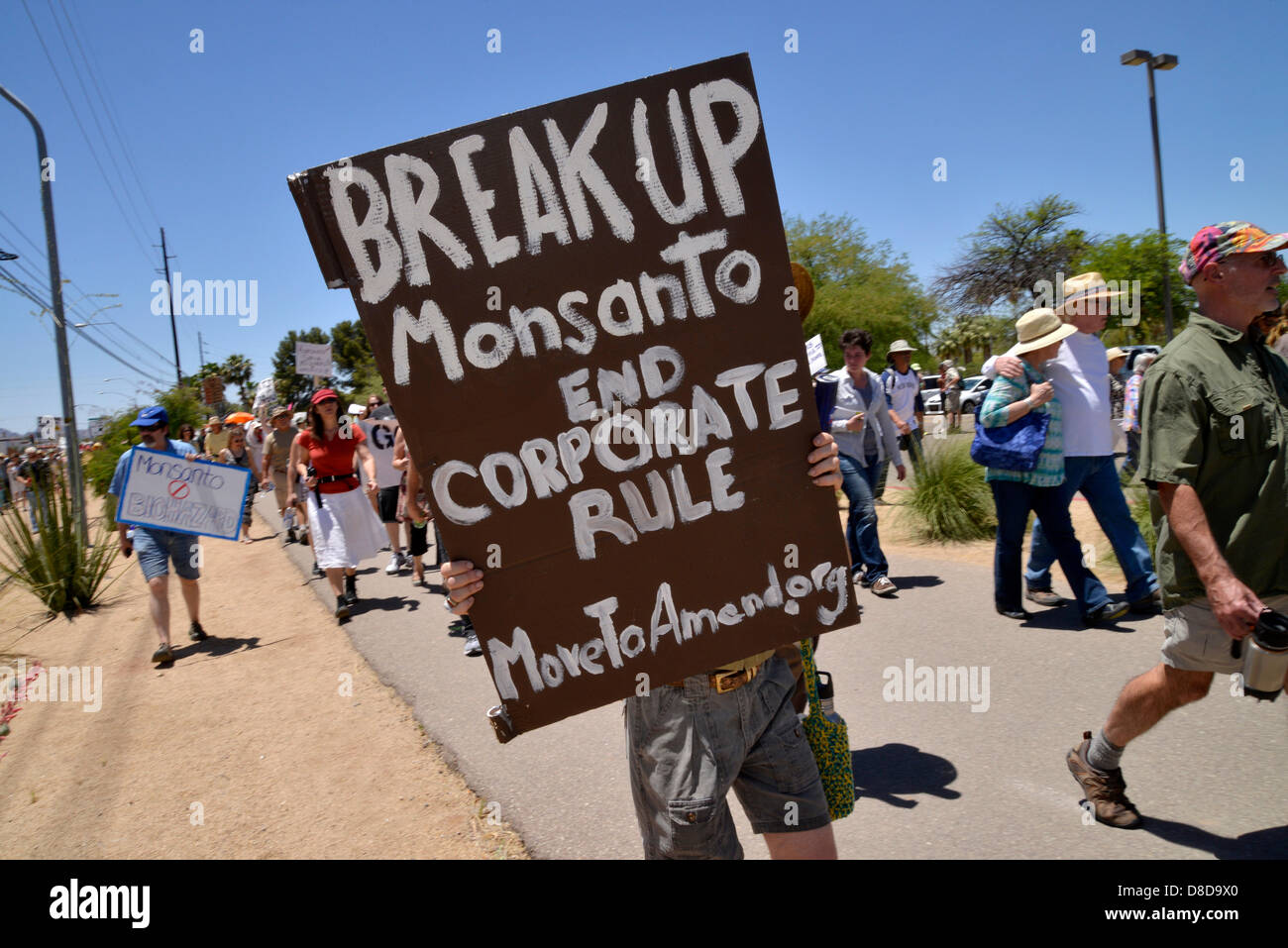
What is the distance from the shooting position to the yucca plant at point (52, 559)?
375 inches

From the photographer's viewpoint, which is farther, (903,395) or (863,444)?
(903,395)

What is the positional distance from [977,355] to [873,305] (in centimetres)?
3648

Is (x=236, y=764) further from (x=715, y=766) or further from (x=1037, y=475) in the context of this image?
(x=1037, y=475)

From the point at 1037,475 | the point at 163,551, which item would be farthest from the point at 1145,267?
the point at 163,551

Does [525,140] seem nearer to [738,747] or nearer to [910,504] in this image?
[738,747]

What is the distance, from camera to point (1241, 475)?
2.81m

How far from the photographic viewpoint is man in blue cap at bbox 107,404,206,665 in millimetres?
6852

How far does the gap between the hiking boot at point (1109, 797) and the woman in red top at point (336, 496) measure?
250 inches

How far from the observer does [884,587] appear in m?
6.64

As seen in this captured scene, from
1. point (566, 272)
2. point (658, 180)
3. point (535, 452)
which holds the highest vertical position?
point (658, 180)

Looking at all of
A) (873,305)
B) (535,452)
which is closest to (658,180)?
(535,452)

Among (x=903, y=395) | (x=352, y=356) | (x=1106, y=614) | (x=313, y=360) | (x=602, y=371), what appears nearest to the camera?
(x=602, y=371)

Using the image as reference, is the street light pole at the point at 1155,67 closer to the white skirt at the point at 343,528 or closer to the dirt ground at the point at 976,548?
the dirt ground at the point at 976,548

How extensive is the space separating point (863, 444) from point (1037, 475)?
62.5 inches
